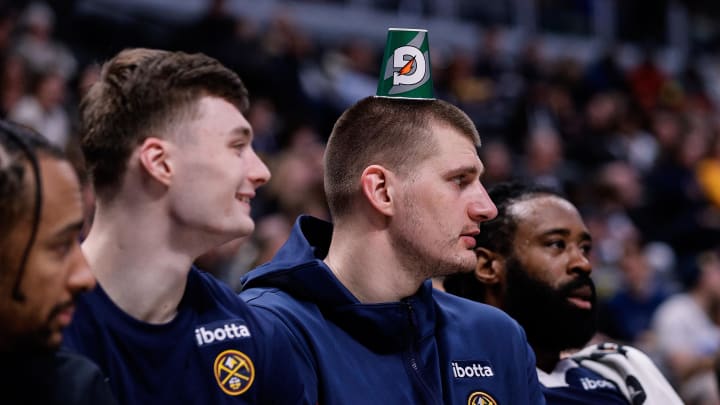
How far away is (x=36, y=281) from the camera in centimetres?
Answer: 192

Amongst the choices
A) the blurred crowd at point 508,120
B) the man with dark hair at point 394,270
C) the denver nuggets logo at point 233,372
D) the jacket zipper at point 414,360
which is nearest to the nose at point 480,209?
the man with dark hair at point 394,270

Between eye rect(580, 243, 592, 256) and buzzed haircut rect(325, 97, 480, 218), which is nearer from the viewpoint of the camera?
buzzed haircut rect(325, 97, 480, 218)

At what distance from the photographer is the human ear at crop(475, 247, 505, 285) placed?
3.53 meters

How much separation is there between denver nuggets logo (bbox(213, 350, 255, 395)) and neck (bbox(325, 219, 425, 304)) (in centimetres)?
59

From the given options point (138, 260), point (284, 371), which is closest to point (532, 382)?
point (284, 371)

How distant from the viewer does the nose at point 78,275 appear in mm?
1989

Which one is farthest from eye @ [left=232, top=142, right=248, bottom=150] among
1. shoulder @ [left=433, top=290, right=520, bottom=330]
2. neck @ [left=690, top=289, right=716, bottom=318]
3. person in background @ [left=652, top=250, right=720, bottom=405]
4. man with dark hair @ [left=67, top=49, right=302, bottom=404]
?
neck @ [left=690, top=289, right=716, bottom=318]

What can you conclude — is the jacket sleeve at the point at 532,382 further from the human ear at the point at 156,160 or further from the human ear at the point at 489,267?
the human ear at the point at 156,160

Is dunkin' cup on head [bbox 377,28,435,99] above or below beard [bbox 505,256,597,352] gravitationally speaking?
above

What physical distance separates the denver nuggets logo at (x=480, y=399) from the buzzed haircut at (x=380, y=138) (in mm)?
613

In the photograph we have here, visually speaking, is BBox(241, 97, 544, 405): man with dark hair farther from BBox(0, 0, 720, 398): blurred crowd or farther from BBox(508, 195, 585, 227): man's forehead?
BBox(0, 0, 720, 398): blurred crowd

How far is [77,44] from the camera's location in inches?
376

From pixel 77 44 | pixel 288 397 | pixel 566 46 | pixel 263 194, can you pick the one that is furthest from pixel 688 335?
pixel 566 46

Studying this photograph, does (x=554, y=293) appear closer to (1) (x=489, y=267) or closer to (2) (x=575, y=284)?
(2) (x=575, y=284)
